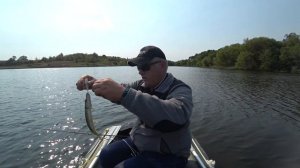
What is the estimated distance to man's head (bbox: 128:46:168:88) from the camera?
356 centimetres

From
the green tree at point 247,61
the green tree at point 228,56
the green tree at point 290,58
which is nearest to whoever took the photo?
the green tree at point 290,58

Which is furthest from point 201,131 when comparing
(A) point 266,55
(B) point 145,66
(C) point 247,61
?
(C) point 247,61

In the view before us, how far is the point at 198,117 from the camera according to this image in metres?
16.5

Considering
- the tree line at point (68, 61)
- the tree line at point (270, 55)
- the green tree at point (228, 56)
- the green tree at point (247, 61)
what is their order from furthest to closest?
the tree line at point (68, 61), the green tree at point (228, 56), the green tree at point (247, 61), the tree line at point (270, 55)

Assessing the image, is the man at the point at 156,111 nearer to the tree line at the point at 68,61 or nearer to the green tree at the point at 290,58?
the green tree at the point at 290,58

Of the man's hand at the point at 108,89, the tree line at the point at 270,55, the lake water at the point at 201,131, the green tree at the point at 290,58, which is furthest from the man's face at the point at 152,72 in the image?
the green tree at the point at 290,58

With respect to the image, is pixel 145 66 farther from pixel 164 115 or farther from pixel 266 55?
pixel 266 55

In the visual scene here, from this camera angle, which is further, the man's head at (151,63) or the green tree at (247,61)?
the green tree at (247,61)

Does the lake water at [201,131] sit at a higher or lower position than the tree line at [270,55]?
Answer: lower

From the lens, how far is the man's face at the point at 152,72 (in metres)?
3.60

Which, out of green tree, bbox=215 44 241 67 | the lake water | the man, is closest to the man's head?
the man

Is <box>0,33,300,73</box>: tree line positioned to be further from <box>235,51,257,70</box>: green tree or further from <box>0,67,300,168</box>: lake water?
<box>0,67,300,168</box>: lake water

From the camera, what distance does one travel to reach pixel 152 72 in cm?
369

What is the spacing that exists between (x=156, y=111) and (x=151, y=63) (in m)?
1.02
